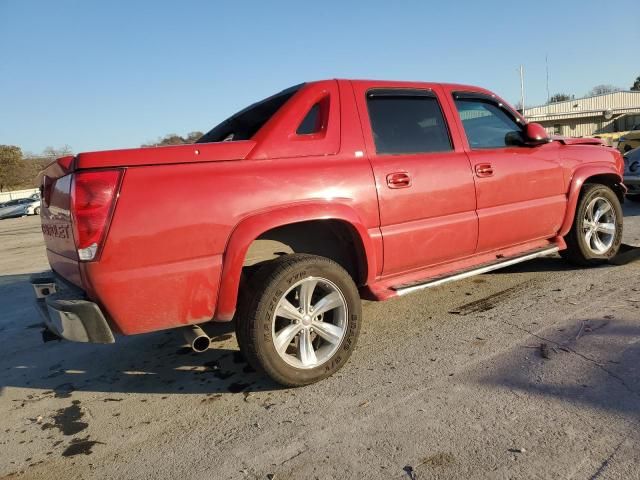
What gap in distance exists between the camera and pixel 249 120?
3908 millimetres

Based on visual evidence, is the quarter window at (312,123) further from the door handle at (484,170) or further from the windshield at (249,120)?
the door handle at (484,170)

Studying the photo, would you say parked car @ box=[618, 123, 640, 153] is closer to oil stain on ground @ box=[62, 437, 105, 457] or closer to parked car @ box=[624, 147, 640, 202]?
parked car @ box=[624, 147, 640, 202]

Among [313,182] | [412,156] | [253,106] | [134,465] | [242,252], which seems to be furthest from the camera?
[253,106]

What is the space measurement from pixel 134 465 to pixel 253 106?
2.86m

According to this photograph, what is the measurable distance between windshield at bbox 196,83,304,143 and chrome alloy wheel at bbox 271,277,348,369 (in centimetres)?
120

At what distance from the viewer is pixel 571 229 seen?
482 cm

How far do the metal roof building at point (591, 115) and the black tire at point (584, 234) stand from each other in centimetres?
4339

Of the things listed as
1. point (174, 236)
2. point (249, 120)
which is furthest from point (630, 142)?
point (174, 236)

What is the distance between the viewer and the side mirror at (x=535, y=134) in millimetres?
4262

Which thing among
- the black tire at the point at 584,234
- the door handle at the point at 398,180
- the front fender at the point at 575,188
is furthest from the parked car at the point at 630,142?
the door handle at the point at 398,180

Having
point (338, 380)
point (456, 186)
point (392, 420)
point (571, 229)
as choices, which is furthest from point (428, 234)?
point (571, 229)

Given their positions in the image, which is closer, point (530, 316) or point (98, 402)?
point (98, 402)

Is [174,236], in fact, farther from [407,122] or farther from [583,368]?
[583,368]

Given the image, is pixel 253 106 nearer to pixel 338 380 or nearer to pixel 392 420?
pixel 338 380
